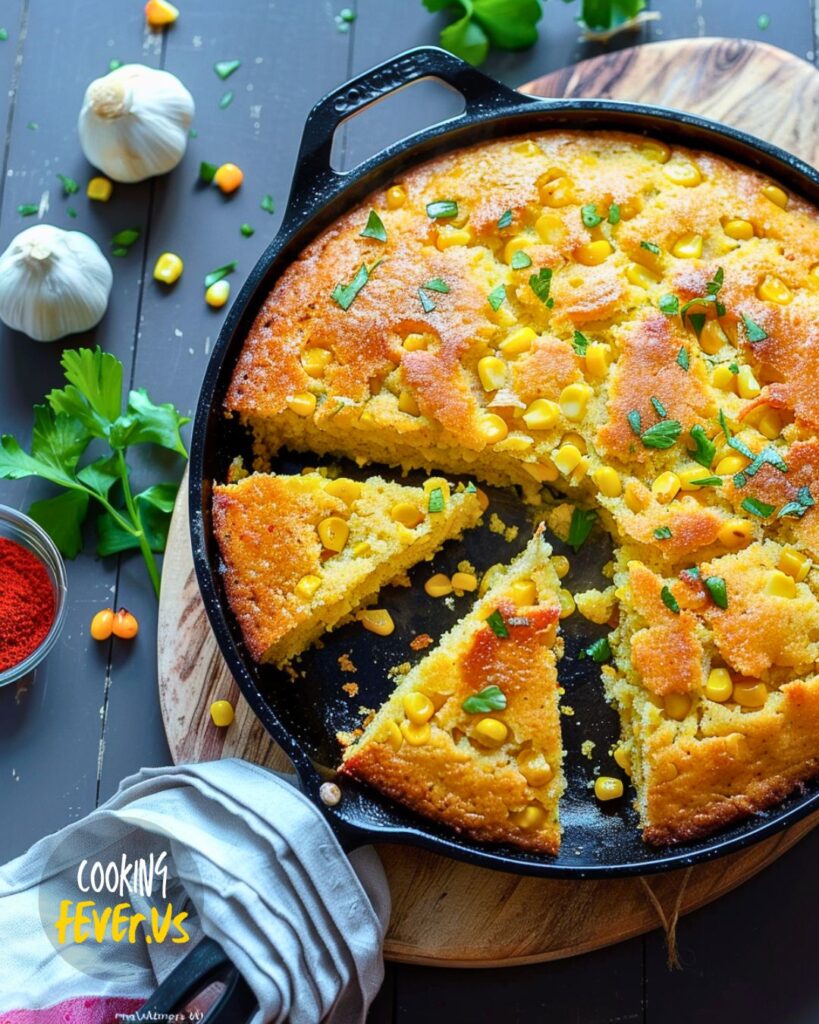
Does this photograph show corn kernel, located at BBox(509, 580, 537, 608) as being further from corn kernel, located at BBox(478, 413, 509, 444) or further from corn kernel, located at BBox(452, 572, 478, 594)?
corn kernel, located at BBox(478, 413, 509, 444)

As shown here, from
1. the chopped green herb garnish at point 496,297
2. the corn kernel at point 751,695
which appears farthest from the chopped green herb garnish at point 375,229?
the corn kernel at point 751,695

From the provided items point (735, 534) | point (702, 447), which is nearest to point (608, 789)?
point (735, 534)

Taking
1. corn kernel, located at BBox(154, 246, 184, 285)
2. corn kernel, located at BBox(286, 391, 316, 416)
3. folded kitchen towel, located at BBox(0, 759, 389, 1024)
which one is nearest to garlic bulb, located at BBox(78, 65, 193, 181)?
corn kernel, located at BBox(154, 246, 184, 285)

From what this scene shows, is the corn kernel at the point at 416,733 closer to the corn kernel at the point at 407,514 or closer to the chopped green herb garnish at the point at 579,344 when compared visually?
the corn kernel at the point at 407,514

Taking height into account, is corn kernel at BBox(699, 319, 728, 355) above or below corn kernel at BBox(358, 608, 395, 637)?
above

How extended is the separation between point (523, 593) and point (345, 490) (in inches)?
29.6

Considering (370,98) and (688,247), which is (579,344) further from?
(370,98)

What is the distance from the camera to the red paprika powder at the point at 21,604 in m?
4.25

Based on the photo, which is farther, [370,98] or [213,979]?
[370,98]

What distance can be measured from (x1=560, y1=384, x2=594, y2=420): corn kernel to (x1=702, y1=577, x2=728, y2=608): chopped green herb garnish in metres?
0.75

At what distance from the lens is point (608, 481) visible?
393cm

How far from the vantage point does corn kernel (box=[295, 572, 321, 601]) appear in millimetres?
3898

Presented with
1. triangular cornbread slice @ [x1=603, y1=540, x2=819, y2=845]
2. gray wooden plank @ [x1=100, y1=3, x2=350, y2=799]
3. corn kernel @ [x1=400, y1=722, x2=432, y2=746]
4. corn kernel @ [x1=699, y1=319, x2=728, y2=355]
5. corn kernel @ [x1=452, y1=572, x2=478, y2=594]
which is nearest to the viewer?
triangular cornbread slice @ [x1=603, y1=540, x2=819, y2=845]

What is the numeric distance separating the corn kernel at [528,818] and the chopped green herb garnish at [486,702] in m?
0.35
